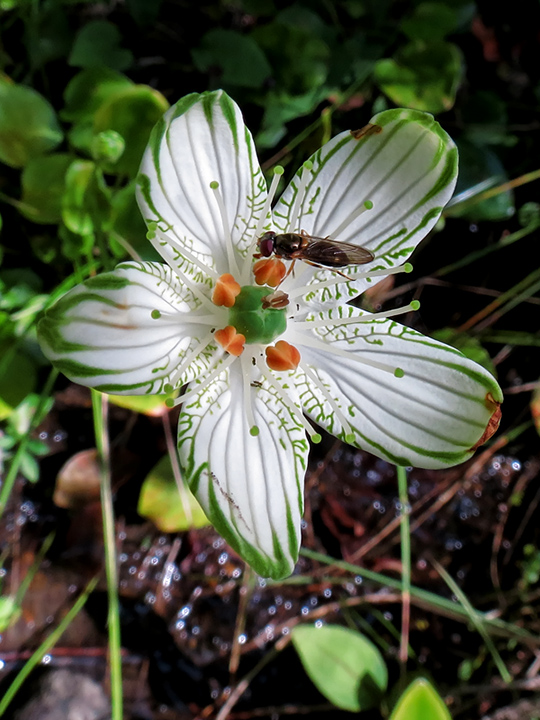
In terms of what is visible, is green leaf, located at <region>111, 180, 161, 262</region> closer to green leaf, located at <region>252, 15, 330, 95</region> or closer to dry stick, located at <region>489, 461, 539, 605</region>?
green leaf, located at <region>252, 15, 330, 95</region>

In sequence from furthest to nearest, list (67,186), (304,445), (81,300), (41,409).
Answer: (41,409)
(67,186)
(304,445)
(81,300)

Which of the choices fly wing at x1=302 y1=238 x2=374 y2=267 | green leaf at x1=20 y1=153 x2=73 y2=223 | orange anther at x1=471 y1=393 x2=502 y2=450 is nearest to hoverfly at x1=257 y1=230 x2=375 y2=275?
fly wing at x1=302 y1=238 x2=374 y2=267

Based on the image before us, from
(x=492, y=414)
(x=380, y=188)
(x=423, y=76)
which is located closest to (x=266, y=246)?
(x=380, y=188)

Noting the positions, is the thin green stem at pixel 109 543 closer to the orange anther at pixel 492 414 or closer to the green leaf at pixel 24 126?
the green leaf at pixel 24 126

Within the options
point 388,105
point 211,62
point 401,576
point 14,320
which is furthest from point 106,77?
point 401,576

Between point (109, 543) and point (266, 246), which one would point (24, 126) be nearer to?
point (266, 246)

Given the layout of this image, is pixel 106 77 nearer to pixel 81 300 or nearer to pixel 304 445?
pixel 81 300
